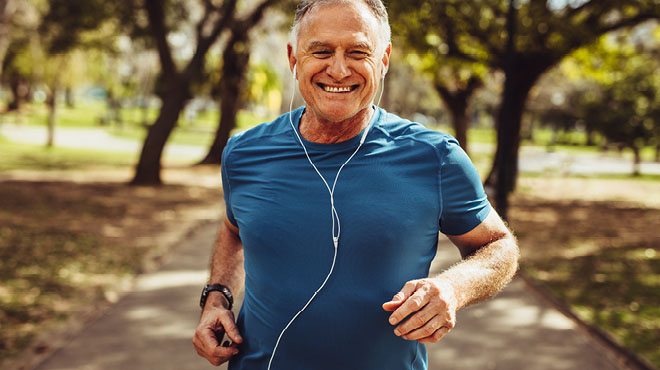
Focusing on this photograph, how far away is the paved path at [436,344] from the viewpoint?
504 cm

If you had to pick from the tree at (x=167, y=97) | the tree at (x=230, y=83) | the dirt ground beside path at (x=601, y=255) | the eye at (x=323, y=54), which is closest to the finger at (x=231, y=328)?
the eye at (x=323, y=54)

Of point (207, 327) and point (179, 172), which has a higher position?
point (207, 327)

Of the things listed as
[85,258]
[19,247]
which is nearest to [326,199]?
[85,258]

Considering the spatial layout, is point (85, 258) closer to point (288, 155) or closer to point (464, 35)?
point (288, 155)

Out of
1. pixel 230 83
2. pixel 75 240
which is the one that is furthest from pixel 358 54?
pixel 230 83

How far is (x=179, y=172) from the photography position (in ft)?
71.1

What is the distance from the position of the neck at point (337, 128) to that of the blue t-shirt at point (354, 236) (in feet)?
0.14

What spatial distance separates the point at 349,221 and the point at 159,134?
52.5ft

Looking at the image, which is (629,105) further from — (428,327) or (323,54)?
(428,327)

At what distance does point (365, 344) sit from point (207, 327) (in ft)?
1.86

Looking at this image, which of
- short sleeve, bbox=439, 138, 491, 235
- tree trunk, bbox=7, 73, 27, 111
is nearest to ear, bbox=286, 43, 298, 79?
short sleeve, bbox=439, 138, 491, 235

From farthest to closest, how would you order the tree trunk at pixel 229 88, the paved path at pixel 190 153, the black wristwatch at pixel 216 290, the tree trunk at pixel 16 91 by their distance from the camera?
1. the tree trunk at pixel 16 91
2. the paved path at pixel 190 153
3. the tree trunk at pixel 229 88
4. the black wristwatch at pixel 216 290

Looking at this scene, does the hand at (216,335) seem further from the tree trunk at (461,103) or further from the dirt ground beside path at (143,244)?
the tree trunk at (461,103)

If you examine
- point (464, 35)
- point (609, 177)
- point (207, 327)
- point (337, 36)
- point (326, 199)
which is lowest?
point (609, 177)
